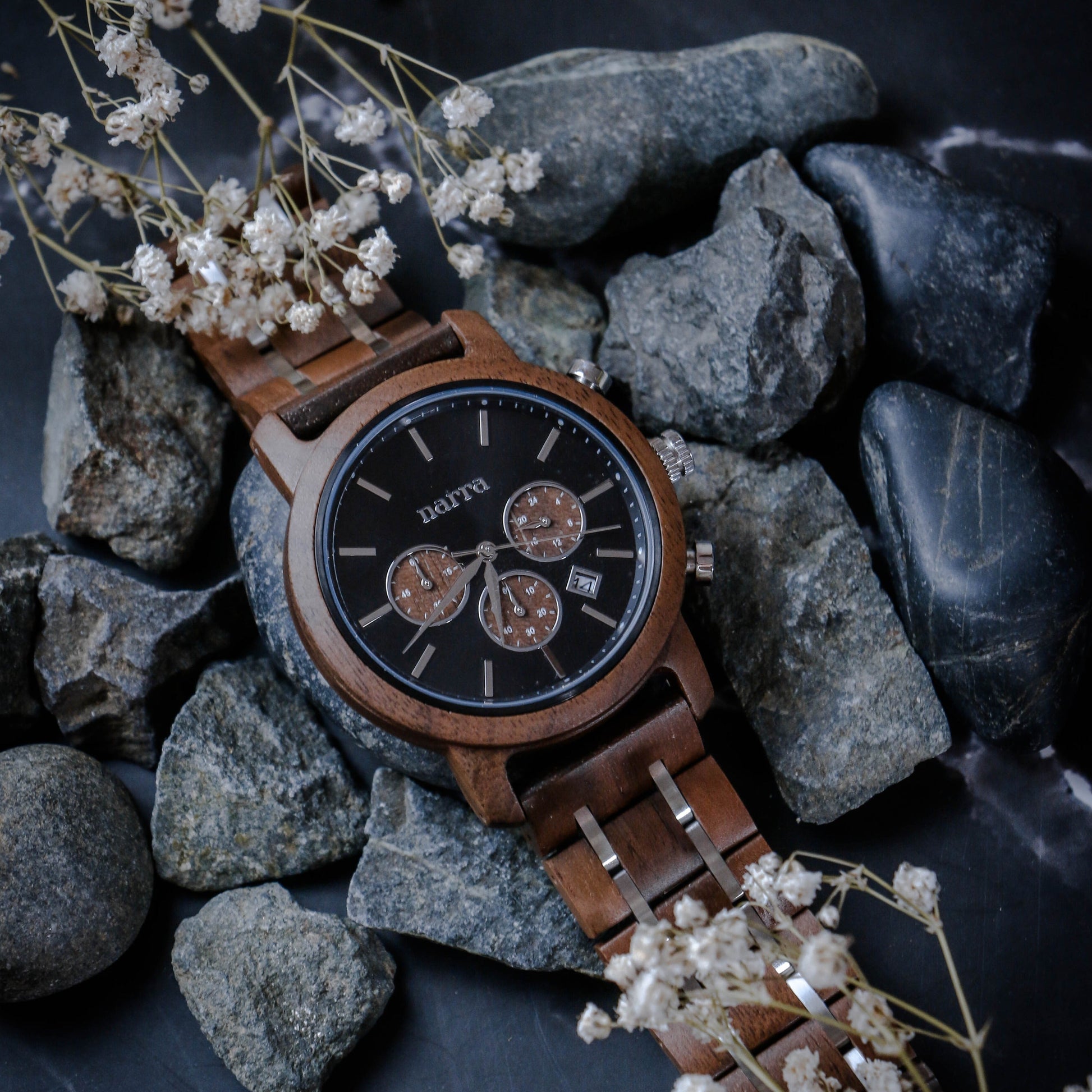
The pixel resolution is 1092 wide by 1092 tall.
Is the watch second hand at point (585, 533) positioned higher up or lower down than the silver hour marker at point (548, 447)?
lower down

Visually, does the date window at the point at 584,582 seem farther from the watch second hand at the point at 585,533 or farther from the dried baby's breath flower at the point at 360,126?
the dried baby's breath flower at the point at 360,126

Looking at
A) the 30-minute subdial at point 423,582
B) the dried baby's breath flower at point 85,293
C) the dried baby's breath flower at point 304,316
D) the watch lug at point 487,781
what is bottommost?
the watch lug at point 487,781

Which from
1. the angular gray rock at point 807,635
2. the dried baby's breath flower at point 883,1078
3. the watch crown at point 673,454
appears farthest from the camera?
the angular gray rock at point 807,635

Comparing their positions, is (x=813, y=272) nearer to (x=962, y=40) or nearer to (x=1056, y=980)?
(x=962, y=40)

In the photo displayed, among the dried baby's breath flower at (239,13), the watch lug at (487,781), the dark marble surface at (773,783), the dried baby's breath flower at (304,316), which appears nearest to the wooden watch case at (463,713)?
the watch lug at (487,781)

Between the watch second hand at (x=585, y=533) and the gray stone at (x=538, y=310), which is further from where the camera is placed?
the gray stone at (x=538, y=310)

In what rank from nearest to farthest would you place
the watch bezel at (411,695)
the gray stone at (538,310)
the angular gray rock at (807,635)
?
1. the watch bezel at (411,695)
2. the angular gray rock at (807,635)
3. the gray stone at (538,310)

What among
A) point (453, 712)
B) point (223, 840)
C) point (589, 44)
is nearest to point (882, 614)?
point (453, 712)
